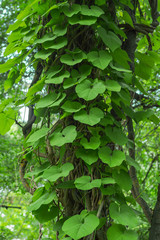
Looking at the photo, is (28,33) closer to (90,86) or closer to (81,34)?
(81,34)

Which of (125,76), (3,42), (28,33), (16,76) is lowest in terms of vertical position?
(3,42)

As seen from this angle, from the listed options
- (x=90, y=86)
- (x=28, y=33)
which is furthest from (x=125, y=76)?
(x=28, y=33)

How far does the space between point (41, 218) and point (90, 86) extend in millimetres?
412

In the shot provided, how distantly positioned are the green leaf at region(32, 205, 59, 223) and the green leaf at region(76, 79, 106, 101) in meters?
0.35

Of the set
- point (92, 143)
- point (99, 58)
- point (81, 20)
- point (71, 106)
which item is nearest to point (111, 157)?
point (92, 143)

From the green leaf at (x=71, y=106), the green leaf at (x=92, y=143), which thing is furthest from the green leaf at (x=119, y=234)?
the green leaf at (x=71, y=106)

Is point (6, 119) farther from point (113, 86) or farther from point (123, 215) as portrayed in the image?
point (123, 215)

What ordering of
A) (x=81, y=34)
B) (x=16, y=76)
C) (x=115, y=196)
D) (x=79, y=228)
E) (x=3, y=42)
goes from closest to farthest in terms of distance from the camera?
(x=79, y=228), (x=115, y=196), (x=81, y=34), (x=16, y=76), (x=3, y=42)

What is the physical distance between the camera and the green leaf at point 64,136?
74 centimetres

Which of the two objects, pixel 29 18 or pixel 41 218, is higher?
pixel 29 18

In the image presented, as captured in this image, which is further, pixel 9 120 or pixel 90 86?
pixel 9 120

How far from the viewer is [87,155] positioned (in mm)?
766

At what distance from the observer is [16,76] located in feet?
3.30

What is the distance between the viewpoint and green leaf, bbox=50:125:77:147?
2.42 ft
